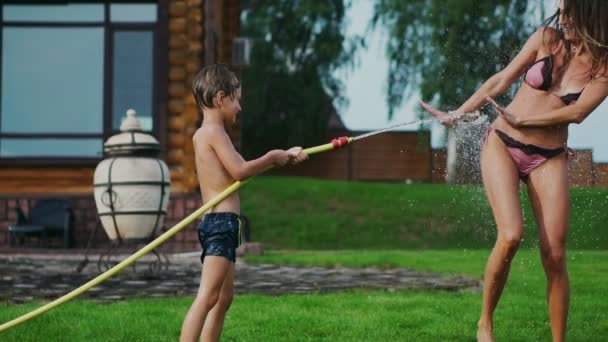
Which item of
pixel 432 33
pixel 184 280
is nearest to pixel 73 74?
pixel 184 280

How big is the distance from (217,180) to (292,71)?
109ft

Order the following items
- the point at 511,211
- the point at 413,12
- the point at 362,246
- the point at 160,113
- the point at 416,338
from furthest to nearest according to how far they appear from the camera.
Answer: the point at 413,12 < the point at 362,246 < the point at 160,113 < the point at 416,338 < the point at 511,211

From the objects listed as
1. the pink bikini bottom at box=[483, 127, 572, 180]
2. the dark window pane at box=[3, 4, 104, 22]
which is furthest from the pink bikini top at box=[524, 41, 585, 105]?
the dark window pane at box=[3, 4, 104, 22]

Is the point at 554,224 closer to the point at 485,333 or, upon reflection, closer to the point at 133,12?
the point at 485,333

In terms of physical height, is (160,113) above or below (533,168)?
above

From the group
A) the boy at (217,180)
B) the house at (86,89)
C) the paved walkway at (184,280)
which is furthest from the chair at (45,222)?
the boy at (217,180)

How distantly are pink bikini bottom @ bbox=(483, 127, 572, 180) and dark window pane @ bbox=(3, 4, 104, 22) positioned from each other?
11671 millimetres

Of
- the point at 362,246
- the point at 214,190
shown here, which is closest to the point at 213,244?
the point at 214,190

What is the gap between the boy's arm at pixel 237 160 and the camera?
4.22m

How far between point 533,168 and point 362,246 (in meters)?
13.2

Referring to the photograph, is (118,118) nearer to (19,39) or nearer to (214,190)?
(19,39)

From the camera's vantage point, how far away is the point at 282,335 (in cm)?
562

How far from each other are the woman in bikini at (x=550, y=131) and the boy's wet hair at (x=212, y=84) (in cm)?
119

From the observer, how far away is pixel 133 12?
15133mm
